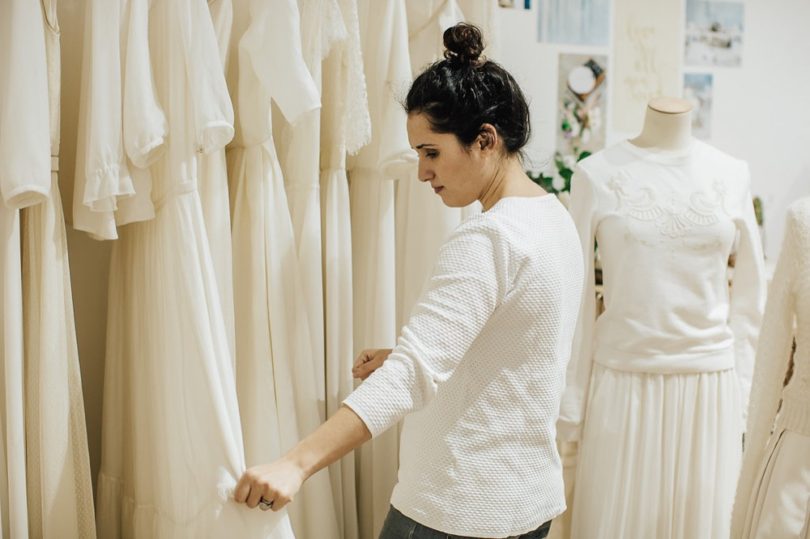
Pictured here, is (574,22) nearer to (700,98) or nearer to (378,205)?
(700,98)

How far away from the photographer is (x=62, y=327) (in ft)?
4.47

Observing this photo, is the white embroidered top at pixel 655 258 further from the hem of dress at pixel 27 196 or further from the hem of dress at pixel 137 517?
the hem of dress at pixel 27 196

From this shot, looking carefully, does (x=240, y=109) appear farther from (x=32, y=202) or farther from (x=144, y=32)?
(x=32, y=202)

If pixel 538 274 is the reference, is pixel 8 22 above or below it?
above

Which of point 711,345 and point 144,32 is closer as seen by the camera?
point 144,32

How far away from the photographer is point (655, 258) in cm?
186

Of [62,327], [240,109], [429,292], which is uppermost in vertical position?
[240,109]

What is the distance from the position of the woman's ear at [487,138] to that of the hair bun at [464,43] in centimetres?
10

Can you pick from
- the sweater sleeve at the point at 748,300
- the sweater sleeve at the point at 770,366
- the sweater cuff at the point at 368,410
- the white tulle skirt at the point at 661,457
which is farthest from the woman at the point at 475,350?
the sweater sleeve at the point at 748,300

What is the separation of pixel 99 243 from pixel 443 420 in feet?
2.75

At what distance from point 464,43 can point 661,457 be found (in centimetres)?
107

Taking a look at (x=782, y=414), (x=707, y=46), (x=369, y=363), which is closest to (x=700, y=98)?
(x=707, y=46)

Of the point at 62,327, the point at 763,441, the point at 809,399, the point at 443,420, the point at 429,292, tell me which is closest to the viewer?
the point at 429,292

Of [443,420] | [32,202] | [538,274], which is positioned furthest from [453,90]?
[32,202]
